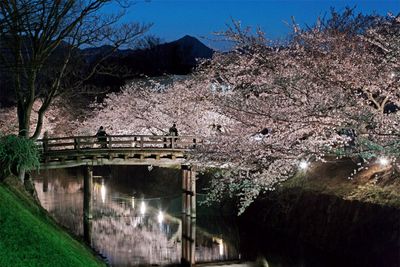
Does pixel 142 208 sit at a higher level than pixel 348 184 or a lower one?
lower

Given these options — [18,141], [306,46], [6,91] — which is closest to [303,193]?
[306,46]

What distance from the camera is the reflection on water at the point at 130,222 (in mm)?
18625

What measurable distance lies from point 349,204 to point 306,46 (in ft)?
21.1

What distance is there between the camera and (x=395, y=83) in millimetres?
13500

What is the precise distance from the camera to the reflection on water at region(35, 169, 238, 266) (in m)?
18.6

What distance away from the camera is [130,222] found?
23625 mm

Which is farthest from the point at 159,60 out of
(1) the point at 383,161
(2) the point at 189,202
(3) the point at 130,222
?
(1) the point at 383,161

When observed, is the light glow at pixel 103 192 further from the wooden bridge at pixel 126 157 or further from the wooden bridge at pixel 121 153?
the wooden bridge at pixel 121 153


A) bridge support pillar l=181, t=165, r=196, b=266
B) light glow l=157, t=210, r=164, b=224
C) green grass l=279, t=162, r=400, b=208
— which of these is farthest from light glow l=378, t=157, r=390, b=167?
light glow l=157, t=210, r=164, b=224

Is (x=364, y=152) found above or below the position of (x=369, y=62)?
below

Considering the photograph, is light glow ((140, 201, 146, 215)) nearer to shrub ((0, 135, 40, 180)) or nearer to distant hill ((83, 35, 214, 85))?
shrub ((0, 135, 40, 180))

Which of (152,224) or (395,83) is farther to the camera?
(152,224)

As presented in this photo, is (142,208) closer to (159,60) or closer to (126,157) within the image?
(126,157)

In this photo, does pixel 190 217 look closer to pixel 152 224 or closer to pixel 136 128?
pixel 152 224
